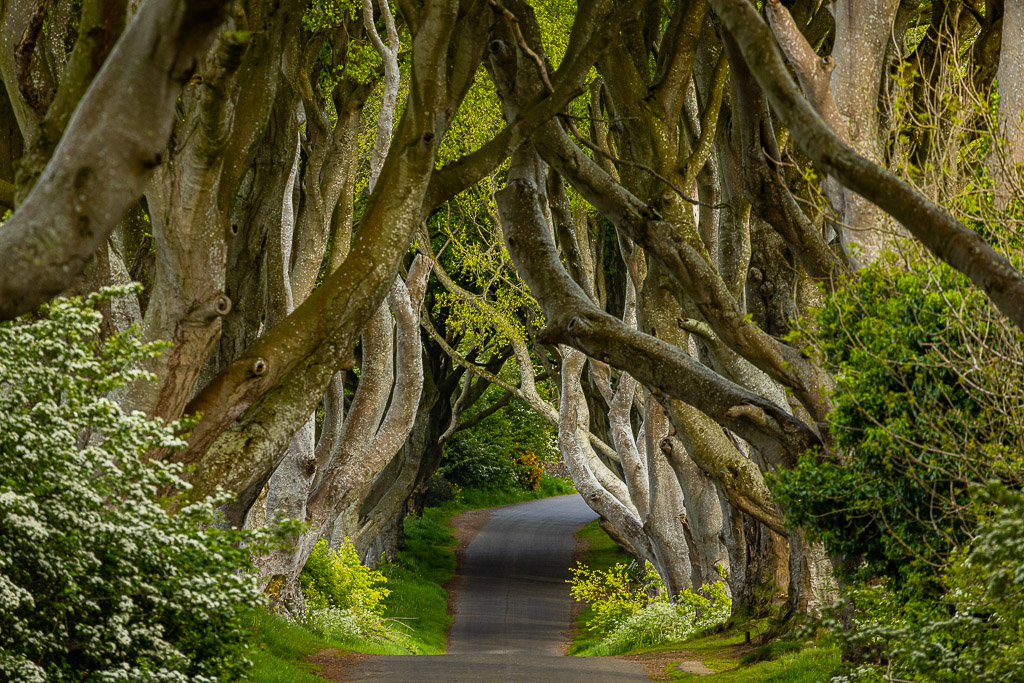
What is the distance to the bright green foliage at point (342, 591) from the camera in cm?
1486

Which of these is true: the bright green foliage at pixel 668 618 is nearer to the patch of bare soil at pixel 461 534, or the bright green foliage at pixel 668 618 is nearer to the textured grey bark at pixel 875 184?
the patch of bare soil at pixel 461 534

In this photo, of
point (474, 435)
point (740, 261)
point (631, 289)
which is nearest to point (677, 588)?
point (631, 289)

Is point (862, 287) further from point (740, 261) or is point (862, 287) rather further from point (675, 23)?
point (675, 23)

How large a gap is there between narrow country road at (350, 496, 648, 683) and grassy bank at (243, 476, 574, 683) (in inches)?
23.0

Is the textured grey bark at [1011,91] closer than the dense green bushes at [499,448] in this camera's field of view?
Yes

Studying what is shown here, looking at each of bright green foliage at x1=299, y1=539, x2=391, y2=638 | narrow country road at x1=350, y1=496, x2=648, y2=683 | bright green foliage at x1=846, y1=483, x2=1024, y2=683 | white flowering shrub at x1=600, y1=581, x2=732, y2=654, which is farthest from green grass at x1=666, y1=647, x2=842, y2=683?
bright green foliage at x1=299, y1=539, x2=391, y2=638

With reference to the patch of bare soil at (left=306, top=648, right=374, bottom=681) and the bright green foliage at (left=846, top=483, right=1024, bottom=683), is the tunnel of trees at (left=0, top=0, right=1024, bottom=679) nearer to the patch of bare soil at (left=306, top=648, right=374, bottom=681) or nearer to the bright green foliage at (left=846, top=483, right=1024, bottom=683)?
the bright green foliage at (left=846, top=483, right=1024, bottom=683)

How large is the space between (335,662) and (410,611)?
1058cm

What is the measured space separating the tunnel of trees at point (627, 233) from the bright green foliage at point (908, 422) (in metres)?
0.03

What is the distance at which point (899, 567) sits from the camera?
7227 mm

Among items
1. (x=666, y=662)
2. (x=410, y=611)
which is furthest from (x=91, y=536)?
(x=410, y=611)

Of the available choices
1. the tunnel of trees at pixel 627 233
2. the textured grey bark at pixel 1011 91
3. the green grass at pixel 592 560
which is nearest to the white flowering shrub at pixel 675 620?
the tunnel of trees at pixel 627 233

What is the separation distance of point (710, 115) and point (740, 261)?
168 centimetres

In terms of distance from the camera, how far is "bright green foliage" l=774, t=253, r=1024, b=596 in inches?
258
